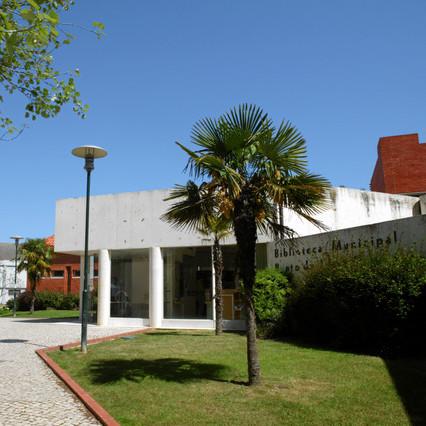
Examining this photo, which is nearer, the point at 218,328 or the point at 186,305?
the point at 218,328

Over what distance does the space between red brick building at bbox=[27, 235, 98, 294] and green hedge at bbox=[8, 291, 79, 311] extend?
2.44 meters

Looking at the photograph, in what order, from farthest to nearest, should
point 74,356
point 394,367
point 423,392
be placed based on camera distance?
point 74,356, point 394,367, point 423,392

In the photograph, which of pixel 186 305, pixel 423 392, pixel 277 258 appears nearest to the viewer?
pixel 423 392

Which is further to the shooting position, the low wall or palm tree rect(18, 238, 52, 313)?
palm tree rect(18, 238, 52, 313)

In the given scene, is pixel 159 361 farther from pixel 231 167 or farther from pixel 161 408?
pixel 231 167

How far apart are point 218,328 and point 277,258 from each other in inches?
135

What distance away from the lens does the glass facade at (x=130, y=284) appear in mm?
20922

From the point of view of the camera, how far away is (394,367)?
9453 mm

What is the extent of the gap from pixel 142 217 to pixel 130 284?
3.26m

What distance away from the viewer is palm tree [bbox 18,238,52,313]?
127ft

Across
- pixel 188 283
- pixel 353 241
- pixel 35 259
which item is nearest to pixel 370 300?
pixel 353 241

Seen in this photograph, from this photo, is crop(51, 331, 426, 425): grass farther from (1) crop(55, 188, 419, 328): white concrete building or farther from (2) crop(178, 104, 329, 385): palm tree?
(1) crop(55, 188, 419, 328): white concrete building

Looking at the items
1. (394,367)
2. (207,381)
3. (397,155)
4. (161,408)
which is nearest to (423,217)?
(394,367)

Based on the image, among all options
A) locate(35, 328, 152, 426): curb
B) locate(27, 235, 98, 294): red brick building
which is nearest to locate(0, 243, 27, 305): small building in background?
locate(27, 235, 98, 294): red brick building
